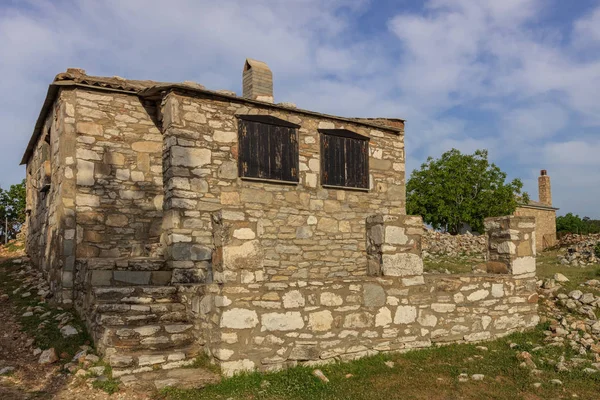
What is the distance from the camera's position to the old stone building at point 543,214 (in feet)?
115

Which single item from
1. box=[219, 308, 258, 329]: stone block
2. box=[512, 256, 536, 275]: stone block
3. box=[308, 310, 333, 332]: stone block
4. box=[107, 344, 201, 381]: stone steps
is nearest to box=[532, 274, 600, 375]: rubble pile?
box=[512, 256, 536, 275]: stone block

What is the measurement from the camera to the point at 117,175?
9508 millimetres

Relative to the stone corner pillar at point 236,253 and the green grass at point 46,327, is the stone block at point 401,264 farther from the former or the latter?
the green grass at point 46,327

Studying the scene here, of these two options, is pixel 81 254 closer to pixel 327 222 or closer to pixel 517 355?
pixel 327 222

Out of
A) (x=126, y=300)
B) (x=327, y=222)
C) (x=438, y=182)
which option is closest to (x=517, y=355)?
(x=327, y=222)

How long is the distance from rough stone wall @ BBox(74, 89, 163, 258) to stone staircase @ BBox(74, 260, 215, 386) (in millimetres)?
1337

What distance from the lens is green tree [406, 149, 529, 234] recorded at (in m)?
31.1

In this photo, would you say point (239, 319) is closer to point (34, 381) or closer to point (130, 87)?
point (34, 381)

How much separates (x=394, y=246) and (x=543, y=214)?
3400 cm

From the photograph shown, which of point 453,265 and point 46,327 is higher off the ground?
point 453,265

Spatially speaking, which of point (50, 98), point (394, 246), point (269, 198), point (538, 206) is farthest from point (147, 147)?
point (538, 206)

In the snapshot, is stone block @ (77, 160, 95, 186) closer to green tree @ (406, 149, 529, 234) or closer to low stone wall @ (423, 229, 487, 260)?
low stone wall @ (423, 229, 487, 260)

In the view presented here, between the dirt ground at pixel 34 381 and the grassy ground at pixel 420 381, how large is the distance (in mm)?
952

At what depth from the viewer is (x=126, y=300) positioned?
7172mm
